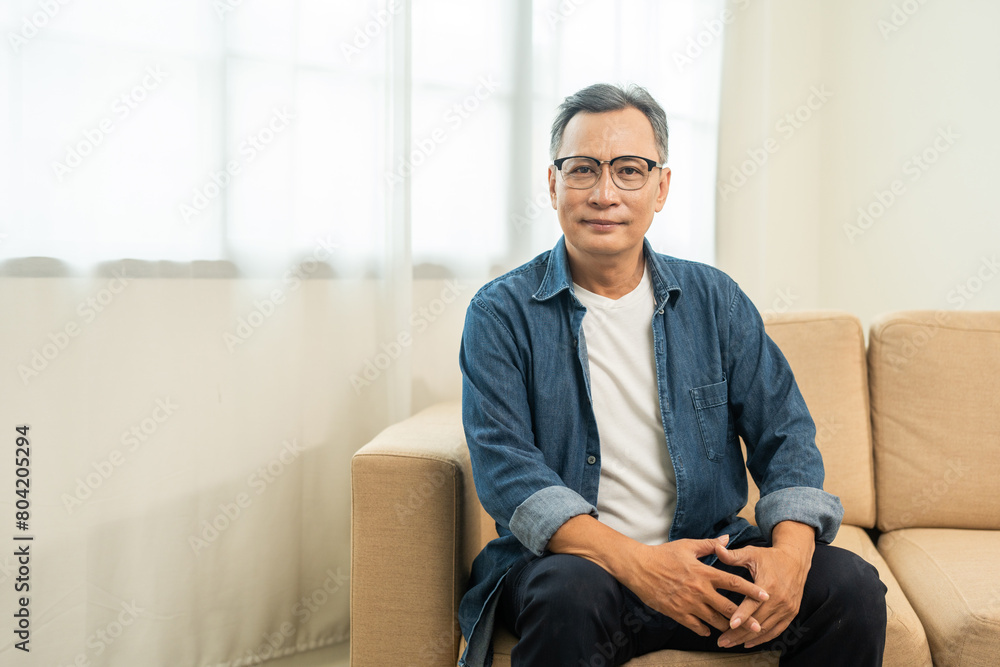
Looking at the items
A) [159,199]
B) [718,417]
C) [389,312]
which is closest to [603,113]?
[718,417]

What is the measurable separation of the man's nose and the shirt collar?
13 centimetres

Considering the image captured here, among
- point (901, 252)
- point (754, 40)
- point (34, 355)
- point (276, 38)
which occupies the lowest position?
point (34, 355)

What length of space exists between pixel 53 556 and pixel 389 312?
0.90m

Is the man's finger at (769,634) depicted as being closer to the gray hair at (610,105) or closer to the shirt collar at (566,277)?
the shirt collar at (566,277)

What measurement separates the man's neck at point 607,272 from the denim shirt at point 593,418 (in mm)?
27

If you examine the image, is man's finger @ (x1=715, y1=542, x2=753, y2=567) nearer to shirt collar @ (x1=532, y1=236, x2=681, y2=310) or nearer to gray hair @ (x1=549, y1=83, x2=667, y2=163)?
shirt collar @ (x1=532, y1=236, x2=681, y2=310)

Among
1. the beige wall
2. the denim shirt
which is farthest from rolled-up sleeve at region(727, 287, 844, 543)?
the beige wall

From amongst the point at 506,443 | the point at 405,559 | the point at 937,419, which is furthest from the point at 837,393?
the point at 405,559

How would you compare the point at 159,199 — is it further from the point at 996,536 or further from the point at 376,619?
the point at 996,536

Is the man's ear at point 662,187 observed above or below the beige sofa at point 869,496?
above

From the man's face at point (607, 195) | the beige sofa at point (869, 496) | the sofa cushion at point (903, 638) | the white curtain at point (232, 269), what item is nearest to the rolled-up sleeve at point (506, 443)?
the beige sofa at point (869, 496)

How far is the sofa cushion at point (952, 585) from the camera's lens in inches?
45.9

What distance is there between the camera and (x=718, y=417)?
1269 millimetres

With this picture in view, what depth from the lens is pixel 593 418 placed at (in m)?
1.22
